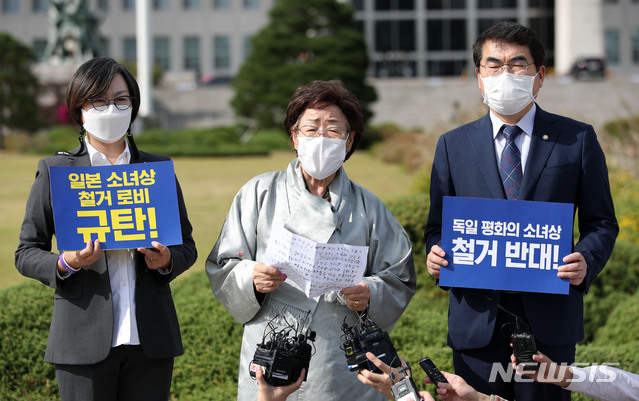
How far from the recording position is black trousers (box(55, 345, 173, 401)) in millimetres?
2992

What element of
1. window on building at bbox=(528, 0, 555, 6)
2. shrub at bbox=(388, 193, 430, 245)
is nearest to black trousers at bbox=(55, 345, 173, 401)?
shrub at bbox=(388, 193, 430, 245)

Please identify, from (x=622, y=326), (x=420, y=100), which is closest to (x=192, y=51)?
(x=420, y=100)

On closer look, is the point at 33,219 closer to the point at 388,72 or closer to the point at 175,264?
the point at 175,264

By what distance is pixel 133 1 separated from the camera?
5244 centimetres

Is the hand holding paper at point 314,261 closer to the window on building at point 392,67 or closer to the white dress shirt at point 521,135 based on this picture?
the white dress shirt at point 521,135

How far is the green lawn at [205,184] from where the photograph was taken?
9.62 meters

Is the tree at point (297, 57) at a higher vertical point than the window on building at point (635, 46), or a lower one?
lower

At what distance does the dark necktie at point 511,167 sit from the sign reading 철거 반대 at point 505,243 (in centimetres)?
13

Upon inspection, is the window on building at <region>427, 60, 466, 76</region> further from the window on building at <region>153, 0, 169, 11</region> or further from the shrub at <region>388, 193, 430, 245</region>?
the shrub at <region>388, 193, 430, 245</region>

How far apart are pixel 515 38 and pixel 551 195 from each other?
0.64 meters

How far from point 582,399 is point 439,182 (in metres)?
1.92

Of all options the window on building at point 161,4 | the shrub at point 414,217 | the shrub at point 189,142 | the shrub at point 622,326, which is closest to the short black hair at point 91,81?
the shrub at point 414,217

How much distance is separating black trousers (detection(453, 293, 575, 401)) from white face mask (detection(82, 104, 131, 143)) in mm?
1655

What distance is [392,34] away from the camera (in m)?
51.1
